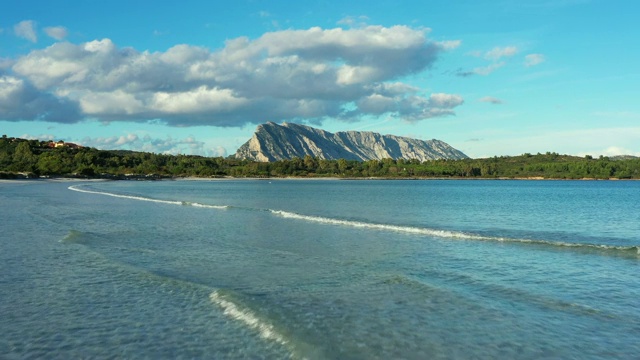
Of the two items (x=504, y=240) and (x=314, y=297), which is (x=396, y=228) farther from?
(x=314, y=297)

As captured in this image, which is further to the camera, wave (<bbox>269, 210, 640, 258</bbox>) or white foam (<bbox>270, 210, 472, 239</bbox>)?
white foam (<bbox>270, 210, 472, 239</bbox>)

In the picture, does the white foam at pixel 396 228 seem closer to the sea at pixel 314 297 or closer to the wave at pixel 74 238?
the sea at pixel 314 297

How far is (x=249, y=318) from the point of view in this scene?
12.9 meters

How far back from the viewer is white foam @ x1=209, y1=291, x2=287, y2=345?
1159cm

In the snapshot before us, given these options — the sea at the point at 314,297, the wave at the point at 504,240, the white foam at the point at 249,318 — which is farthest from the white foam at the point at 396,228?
the white foam at the point at 249,318

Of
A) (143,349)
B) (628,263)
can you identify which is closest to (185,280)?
(143,349)

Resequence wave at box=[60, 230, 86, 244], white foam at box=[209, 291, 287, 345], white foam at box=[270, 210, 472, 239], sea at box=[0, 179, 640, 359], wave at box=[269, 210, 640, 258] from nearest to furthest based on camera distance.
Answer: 1. sea at box=[0, 179, 640, 359]
2. white foam at box=[209, 291, 287, 345]
3. wave at box=[269, 210, 640, 258]
4. wave at box=[60, 230, 86, 244]
5. white foam at box=[270, 210, 472, 239]

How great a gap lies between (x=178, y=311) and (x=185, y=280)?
4.24 meters

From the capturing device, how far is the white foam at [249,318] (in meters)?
11.6

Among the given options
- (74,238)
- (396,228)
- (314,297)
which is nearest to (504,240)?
(396,228)

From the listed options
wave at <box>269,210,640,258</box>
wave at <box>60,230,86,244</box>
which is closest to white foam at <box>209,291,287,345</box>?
wave at <box>60,230,86,244</box>

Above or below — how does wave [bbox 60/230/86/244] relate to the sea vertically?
below

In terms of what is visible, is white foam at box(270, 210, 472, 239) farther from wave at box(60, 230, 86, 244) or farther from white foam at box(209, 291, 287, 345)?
white foam at box(209, 291, 287, 345)

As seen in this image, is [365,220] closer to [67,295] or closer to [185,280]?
[185,280]
